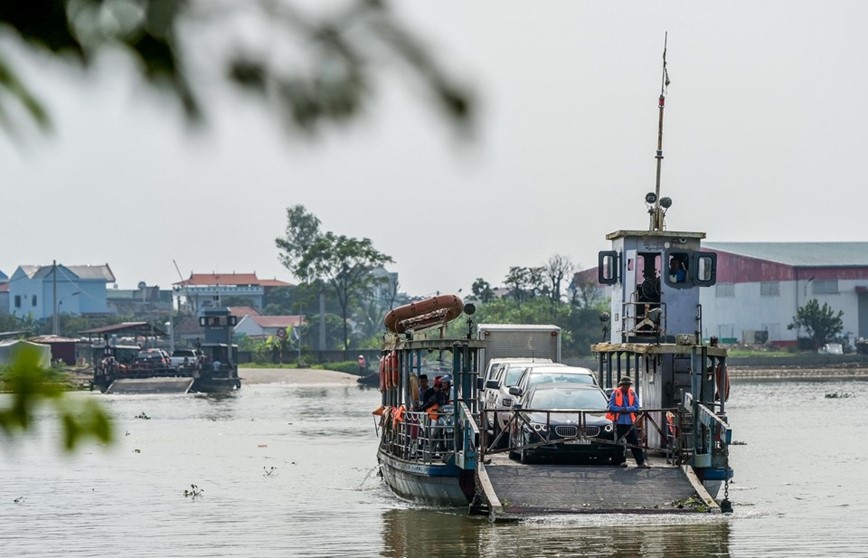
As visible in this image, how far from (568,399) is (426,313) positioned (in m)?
3.01

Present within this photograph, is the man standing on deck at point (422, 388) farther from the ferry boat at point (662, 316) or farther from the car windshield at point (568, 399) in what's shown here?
the ferry boat at point (662, 316)

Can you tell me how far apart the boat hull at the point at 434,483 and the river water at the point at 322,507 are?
28 cm

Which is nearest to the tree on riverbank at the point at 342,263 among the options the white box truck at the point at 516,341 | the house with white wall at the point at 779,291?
the house with white wall at the point at 779,291

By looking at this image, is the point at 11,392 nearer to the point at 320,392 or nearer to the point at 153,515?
the point at 153,515

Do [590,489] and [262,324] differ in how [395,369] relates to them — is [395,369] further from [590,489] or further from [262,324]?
[262,324]

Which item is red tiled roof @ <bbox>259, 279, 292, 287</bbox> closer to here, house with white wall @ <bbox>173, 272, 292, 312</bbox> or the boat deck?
house with white wall @ <bbox>173, 272, 292, 312</bbox>

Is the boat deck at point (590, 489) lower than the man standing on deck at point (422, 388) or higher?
lower

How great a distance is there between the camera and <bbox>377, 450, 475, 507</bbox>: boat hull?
20.6 metres

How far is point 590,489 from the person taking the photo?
1930 cm

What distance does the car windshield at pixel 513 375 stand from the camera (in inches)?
982

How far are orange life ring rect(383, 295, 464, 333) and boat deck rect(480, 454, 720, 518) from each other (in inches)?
138

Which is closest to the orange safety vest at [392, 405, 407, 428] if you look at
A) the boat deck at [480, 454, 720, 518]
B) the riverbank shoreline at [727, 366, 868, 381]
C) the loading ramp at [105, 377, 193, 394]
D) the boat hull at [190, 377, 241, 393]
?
the boat deck at [480, 454, 720, 518]

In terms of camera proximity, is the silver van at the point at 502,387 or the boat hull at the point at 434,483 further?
the silver van at the point at 502,387

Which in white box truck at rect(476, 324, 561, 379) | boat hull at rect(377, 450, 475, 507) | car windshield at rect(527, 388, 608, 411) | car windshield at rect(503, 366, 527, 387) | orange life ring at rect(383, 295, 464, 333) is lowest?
boat hull at rect(377, 450, 475, 507)
